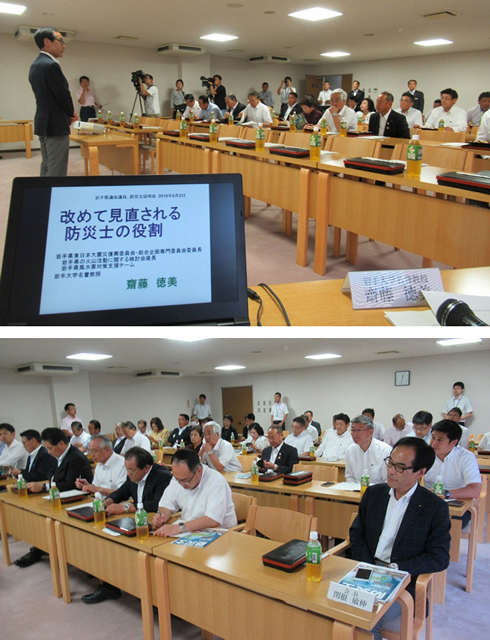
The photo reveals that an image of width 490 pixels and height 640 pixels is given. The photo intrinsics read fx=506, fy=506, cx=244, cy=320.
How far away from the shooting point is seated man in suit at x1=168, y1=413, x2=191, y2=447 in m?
5.98

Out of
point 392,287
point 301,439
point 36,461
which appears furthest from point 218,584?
point 301,439

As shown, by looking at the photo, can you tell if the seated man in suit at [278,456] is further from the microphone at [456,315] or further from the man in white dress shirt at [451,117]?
the man in white dress shirt at [451,117]

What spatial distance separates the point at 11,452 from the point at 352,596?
3601 millimetres

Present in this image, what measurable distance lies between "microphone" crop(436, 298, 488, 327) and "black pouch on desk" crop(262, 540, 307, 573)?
92cm

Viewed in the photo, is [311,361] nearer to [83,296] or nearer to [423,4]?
[83,296]

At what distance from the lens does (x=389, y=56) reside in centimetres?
1341

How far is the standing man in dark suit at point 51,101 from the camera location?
3.81m

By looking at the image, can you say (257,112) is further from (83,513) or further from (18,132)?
(83,513)

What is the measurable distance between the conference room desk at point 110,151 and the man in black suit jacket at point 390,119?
286 cm

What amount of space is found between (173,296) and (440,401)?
16.7ft

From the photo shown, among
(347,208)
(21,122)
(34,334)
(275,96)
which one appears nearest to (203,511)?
(34,334)

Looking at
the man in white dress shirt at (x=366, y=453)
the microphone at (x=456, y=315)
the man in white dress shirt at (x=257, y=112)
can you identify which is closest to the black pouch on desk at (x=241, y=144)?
the man in white dress shirt at (x=366, y=453)

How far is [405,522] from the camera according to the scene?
188cm

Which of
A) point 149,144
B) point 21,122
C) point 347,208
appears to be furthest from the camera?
point 21,122
